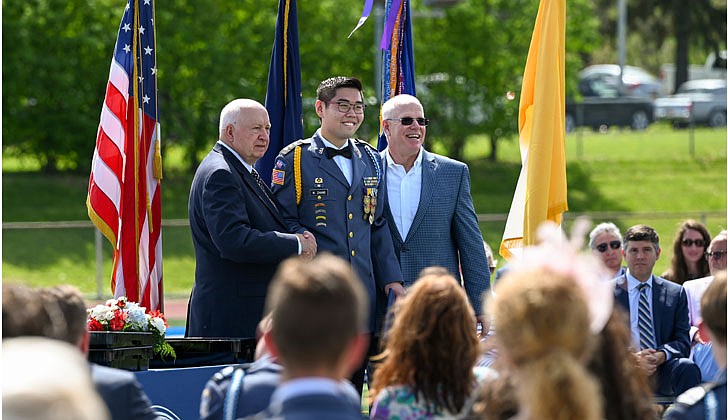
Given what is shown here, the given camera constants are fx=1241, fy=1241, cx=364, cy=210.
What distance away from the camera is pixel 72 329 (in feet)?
11.8

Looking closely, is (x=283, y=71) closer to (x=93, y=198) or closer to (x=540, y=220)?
(x=93, y=198)

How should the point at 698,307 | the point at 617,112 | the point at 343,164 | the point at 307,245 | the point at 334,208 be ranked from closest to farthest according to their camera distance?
the point at 307,245
the point at 334,208
the point at 343,164
the point at 698,307
the point at 617,112

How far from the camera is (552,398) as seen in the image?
2807 millimetres

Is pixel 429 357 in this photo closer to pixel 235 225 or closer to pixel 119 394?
pixel 119 394

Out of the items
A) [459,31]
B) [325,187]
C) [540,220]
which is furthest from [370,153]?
[459,31]

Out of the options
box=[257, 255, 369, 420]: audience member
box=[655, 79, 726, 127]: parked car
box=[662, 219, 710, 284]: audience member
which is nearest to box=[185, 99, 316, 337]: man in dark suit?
box=[662, 219, 710, 284]: audience member

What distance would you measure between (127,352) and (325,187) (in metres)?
1.38

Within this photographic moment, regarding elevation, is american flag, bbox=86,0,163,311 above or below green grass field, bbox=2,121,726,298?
above

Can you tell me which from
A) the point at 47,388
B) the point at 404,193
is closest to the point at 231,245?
the point at 404,193

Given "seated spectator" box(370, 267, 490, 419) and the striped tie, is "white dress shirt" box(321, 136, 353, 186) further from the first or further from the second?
"seated spectator" box(370, 267, 490, 419)

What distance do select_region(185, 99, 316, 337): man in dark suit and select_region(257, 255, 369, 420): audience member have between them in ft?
10.7

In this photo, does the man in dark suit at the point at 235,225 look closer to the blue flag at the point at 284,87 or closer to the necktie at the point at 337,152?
the necktie at the point at 337,152

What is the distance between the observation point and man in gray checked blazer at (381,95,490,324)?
22.2ft

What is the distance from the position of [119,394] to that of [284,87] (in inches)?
184
